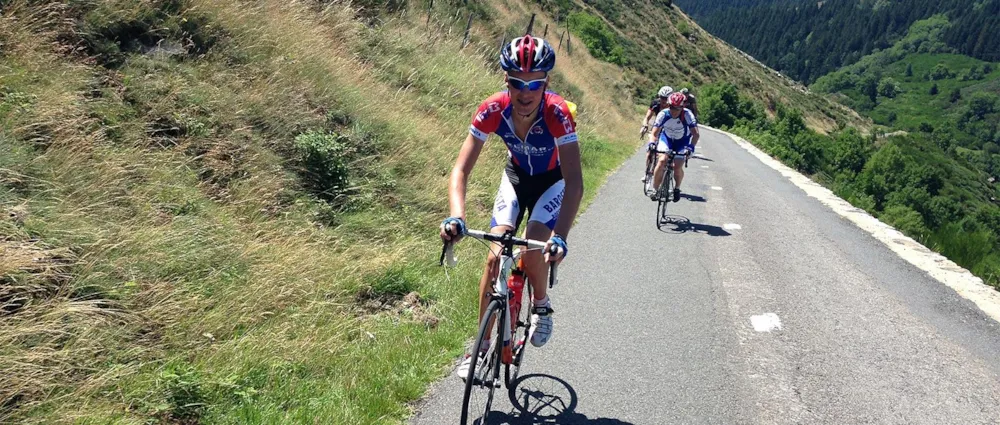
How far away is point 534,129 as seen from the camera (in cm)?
450

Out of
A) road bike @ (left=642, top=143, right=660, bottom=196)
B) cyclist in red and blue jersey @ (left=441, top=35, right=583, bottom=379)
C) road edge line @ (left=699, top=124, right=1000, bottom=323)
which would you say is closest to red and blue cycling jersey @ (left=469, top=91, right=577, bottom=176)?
cyclist in red and blue jersey @ (left=441, top=35, right=583, bottom=379)

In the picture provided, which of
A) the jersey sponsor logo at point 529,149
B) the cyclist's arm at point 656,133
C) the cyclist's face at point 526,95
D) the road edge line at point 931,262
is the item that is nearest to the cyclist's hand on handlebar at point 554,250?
the cyclist's face at point 526,95

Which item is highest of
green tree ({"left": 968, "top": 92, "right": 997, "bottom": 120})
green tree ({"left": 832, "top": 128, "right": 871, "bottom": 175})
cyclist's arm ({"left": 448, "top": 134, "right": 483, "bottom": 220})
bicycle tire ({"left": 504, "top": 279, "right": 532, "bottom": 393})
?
cyclist's arm ({"left": 448, "top": 134, "right": 483, "bottom": 220})

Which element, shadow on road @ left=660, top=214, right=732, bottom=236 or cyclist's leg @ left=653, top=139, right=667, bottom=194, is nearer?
shadow on road @ left=660, top=214, right=732, bottom=236

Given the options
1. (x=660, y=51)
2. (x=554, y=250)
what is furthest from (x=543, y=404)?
(x=660, y=51)

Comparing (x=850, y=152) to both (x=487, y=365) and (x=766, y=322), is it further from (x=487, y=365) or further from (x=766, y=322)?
(x=487, y=365)

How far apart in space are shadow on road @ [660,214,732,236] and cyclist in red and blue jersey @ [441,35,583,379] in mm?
5932

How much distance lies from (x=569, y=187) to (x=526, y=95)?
0.61 metres

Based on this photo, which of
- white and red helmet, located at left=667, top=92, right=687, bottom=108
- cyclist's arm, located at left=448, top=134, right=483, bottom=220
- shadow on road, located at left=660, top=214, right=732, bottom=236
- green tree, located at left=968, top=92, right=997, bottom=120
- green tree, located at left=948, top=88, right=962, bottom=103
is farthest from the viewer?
green tree, located at left=948, top=88, right=962, bottom=103

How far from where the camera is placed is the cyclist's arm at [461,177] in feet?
13.1

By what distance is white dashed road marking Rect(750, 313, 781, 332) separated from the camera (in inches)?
239

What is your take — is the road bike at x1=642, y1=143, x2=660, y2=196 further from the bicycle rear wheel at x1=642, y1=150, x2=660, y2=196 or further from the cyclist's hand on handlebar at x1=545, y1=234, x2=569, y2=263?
the cyclist's hand on handlebar at x1=545, y1=234, x2=569, y2=263

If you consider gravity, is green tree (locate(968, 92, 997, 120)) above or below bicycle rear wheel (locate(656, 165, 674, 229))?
below

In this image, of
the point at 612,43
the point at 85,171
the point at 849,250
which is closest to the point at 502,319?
the point at 85,171
